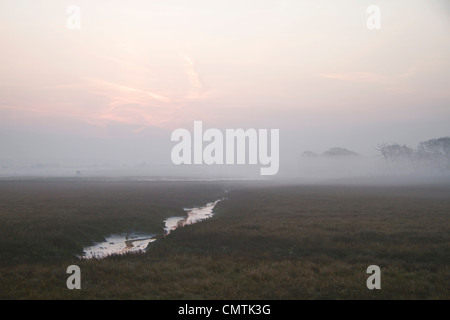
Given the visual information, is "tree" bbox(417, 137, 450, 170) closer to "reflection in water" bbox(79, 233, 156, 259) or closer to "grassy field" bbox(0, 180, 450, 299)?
"grassy field" bbox(0, 180, 450, 299)

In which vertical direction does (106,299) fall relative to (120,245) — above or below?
above

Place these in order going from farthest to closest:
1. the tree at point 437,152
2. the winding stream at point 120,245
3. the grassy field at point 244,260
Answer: the tree at point 437,152
the winding stream at point 120,245
the grassy field at point 244,260

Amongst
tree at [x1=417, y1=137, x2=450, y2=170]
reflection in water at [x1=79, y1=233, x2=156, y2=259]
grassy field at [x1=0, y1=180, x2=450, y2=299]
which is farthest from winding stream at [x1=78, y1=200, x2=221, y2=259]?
tree at [x1=417, y1=137, x2=450, y2=170]

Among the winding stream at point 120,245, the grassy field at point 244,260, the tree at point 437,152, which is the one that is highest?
the tree at point 437,152

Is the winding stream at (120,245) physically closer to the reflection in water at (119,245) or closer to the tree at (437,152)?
the reflection in water at (119,245)

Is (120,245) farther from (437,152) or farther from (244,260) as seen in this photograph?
(437,152)

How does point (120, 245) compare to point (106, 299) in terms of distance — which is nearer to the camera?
point (106, 299)

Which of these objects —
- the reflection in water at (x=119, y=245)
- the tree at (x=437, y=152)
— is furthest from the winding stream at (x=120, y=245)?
the tree at (x=437, y=152)

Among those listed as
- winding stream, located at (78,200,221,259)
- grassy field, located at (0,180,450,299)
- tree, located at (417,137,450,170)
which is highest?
tree, located at (417,137,450,170)
